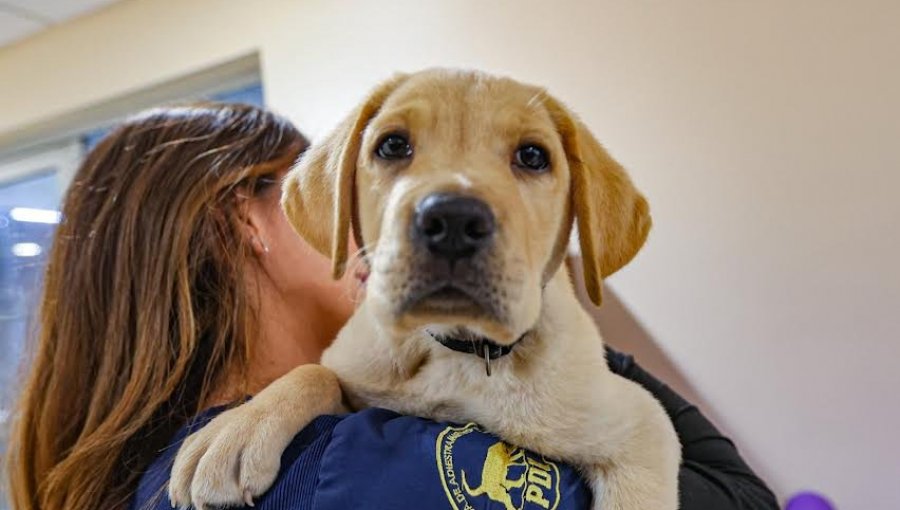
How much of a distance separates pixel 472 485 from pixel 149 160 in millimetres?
926

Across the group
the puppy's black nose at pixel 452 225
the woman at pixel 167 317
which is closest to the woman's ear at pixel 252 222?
the woman at pixel 167 317

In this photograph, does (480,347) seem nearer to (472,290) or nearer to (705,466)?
(472,290)

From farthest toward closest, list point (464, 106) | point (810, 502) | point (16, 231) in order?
1. point (16, 231)
2. point (810, 502)
3. point (464, 106)

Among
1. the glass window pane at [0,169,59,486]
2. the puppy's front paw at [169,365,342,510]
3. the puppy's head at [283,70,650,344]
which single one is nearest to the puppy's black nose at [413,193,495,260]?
the puppy's head at [283,70,650,344]

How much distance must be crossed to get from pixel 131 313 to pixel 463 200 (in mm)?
758

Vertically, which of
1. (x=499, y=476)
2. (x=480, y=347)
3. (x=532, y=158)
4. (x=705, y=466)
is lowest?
(x=705, y=466)

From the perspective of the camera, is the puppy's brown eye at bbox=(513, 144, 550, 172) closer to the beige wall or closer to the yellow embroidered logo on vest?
the yellow embroidered logo on vest

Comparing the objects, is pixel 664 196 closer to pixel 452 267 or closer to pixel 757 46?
pixel 757 46

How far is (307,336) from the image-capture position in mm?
1562

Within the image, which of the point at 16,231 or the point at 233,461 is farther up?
the point at 16,231

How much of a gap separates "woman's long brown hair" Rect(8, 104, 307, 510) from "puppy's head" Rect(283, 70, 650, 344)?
10.0 inches

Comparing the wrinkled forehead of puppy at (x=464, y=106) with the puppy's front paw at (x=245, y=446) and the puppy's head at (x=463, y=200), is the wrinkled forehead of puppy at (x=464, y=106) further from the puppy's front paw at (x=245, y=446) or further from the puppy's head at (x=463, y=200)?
the puppy's front paw at (x=245, y=446)

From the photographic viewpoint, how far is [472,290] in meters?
0.92

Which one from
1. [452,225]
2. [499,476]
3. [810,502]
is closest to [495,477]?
[499,476]
